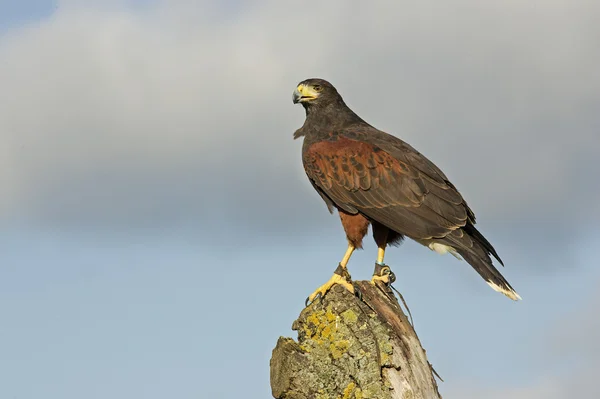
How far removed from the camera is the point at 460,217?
8.09 meters

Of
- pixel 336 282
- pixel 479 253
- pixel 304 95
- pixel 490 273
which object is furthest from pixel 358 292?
pixel 304 95

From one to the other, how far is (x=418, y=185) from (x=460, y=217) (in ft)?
2.07

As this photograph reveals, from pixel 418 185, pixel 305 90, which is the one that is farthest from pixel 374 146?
pixel 305 90

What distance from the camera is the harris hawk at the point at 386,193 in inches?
315

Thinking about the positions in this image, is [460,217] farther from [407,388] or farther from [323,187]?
[407,388]

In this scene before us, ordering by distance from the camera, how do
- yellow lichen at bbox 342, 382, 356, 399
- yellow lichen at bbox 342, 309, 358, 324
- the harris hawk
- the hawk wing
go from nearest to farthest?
yellow lichen at bbox 342, 382, 356, 399 < yellow lichen at bbox 342, 309, 358, 324 < the harris hawk < the hawk wing

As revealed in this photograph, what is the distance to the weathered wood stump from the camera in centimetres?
510

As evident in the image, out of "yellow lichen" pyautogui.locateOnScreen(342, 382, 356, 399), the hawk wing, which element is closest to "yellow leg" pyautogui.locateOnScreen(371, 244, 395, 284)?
the hawk wing

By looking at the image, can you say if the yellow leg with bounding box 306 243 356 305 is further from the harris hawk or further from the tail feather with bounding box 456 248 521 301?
the tail feather with bounding box 456 248 521 301

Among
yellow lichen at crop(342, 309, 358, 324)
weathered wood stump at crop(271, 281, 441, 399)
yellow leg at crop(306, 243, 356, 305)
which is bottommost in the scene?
weathered wood stump at crop(271, 281, 441, 399)

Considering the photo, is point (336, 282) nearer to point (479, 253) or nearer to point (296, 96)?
point (479, 253)

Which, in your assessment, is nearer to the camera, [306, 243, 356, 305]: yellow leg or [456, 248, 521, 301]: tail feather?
[306, 243, 356, 305]: yellow leg

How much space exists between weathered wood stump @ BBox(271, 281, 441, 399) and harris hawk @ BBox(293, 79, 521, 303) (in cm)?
197

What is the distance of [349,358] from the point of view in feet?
17.1
